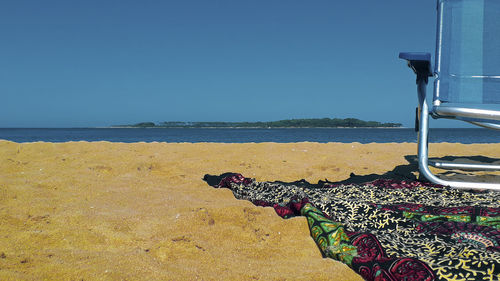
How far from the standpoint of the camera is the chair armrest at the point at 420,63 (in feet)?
7.80

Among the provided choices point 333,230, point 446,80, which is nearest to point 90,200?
point 333,230

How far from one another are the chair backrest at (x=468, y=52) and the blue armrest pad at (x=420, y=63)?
0.08 meters

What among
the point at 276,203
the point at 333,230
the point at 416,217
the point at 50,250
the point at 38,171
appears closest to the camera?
the point at 50,250

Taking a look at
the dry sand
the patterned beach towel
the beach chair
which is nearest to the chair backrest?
the beach chair

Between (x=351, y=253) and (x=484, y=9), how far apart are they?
7.25 ft

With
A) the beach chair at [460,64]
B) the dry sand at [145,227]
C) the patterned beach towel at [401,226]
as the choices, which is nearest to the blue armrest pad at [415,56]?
the beach chair at [460,64]

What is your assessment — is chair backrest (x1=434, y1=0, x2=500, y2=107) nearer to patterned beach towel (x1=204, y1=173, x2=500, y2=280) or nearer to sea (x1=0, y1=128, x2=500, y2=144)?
patterned beach towel (x1=204, y1=173, x2=500, y2=280)

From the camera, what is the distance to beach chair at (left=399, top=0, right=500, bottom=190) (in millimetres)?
2367

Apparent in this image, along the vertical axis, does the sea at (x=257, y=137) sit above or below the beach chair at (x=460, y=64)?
below

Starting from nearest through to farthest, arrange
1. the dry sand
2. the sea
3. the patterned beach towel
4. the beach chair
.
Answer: the patterned beach towel → the dry sand → the beach chair → the sea

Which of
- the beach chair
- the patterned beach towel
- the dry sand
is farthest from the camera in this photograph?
the beach chair

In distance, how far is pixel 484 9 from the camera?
8.20 ft

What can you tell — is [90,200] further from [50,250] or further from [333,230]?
[333,230]

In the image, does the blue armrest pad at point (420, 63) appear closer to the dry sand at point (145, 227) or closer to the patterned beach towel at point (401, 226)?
the patterned beach towel at point (401, 226)
